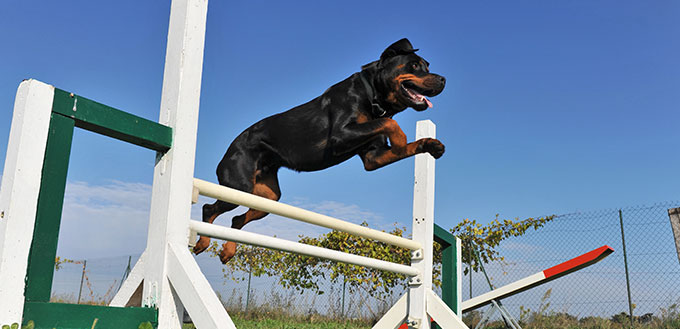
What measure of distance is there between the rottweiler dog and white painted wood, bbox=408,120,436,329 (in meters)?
0.59

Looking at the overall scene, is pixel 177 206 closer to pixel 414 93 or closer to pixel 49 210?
pixel 49 210

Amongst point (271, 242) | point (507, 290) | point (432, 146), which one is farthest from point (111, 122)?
point (507, 290)

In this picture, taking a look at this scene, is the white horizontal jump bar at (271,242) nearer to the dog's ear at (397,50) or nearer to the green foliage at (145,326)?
the green foliage at (145,326)

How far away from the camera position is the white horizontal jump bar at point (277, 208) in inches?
58.6

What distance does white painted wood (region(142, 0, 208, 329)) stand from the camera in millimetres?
1320

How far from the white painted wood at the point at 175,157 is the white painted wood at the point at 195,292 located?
17 mm

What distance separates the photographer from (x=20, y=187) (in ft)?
3.56

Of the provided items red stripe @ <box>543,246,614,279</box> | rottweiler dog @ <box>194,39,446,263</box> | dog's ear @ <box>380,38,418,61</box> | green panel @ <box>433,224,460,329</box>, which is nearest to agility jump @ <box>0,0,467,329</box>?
rottweiler dog @ <box>194,39,446,263</box>

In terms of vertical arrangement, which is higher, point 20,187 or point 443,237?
point 443,237

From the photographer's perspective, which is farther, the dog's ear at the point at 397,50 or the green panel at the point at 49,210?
the dog's ear at the point at 397,50

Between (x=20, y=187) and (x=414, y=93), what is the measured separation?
144 centimetres

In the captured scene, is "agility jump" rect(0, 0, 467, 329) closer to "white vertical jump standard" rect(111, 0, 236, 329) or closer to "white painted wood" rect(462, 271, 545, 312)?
"white vertical jump standard" rect(111, 0, 236, 329)

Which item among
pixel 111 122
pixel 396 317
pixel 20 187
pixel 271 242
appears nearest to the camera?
pixel 20 187

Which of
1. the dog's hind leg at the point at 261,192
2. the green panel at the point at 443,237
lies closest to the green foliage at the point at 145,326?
the dog's hind leg at the point at 261,192
